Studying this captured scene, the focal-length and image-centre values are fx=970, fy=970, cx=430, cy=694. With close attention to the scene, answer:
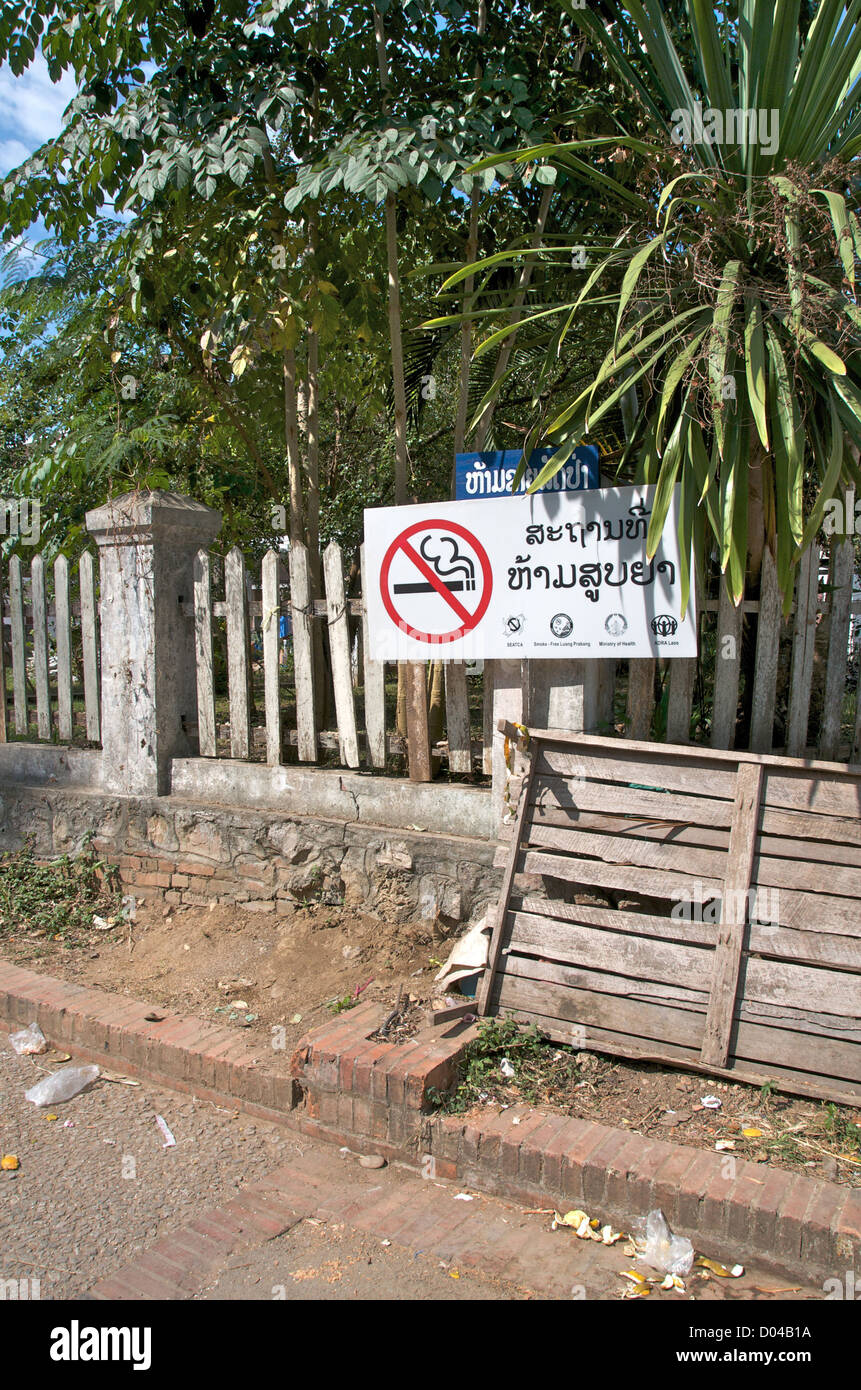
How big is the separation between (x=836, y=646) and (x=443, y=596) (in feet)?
5.17

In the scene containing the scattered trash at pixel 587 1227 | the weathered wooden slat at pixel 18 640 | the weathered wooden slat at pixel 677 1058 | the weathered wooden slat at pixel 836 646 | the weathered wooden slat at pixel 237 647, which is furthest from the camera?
the weathered wooden slat at pixel 18 640

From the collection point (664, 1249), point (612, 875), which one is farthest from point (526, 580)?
point (664, 1249)

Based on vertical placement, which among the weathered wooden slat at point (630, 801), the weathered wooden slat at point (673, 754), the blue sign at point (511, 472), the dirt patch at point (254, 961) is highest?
the blue sign at point (511, 472)

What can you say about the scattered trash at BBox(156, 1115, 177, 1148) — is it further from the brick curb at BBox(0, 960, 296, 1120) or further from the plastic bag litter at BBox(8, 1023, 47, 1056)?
the plastic bag litter at BBox(8, 1023, 47, 1056)

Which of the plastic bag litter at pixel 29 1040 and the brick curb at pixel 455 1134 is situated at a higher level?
the brick curb at pixel 455 1134

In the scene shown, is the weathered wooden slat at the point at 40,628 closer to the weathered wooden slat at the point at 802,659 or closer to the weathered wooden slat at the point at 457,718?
the weathered wooden slat at the point at 457,718

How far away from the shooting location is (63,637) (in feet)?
19.7

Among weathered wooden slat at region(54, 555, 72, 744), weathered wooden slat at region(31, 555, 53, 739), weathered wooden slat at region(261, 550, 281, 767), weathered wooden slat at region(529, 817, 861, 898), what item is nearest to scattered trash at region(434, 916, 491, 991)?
weathered wooden slat at region(529, 817, 861, 898)

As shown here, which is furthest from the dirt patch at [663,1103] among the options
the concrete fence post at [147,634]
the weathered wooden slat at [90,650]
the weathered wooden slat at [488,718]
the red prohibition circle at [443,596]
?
the weathered wooden slat at [90,650]

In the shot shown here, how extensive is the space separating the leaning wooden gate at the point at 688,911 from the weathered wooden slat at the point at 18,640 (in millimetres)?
3907

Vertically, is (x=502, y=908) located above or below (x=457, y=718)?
below

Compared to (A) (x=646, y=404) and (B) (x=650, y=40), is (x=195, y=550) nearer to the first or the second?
(A) (x=646, y=404)

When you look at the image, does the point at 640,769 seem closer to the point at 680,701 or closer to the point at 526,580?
the point at 680,701

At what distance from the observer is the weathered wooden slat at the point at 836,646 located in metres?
3.42
